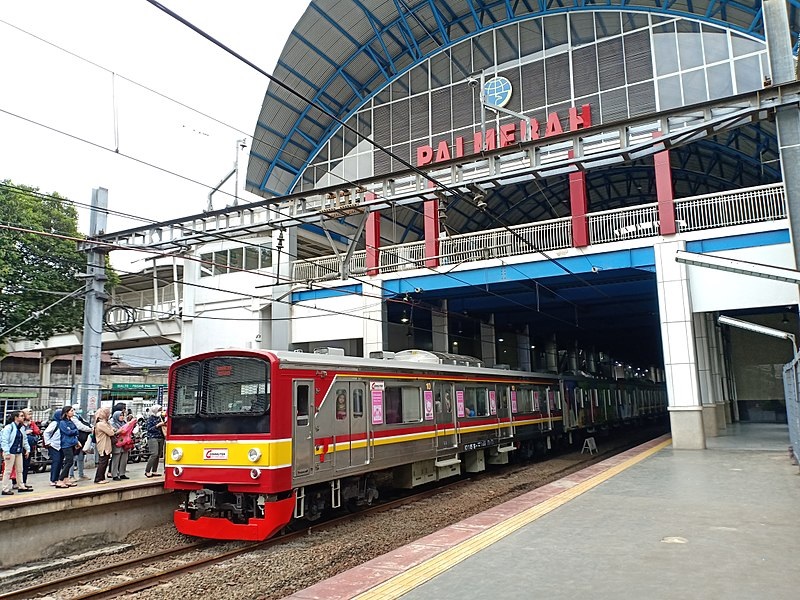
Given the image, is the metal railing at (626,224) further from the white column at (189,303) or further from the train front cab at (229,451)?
the white column at (189,303)

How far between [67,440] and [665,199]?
57.9 ft

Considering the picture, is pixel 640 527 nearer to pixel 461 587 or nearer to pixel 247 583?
pixel 461 587

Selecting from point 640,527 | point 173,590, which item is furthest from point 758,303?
point 173,590

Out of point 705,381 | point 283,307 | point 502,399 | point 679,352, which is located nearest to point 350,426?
point 502,399

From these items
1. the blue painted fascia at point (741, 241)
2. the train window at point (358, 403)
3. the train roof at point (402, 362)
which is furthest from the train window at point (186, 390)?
the blue painted fascia at point (741, 241)

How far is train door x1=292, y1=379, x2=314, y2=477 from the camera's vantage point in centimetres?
927

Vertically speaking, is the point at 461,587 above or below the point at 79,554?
above

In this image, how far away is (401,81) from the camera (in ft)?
95.2

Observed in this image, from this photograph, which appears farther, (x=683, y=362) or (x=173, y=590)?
(x=683, y=362)

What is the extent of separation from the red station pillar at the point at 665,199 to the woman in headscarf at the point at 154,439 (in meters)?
15.2

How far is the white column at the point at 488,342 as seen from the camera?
30.5 m

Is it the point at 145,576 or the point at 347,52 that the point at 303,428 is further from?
the point at 347,52

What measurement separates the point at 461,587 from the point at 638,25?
24641 millimetres

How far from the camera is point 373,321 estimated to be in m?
24.1
